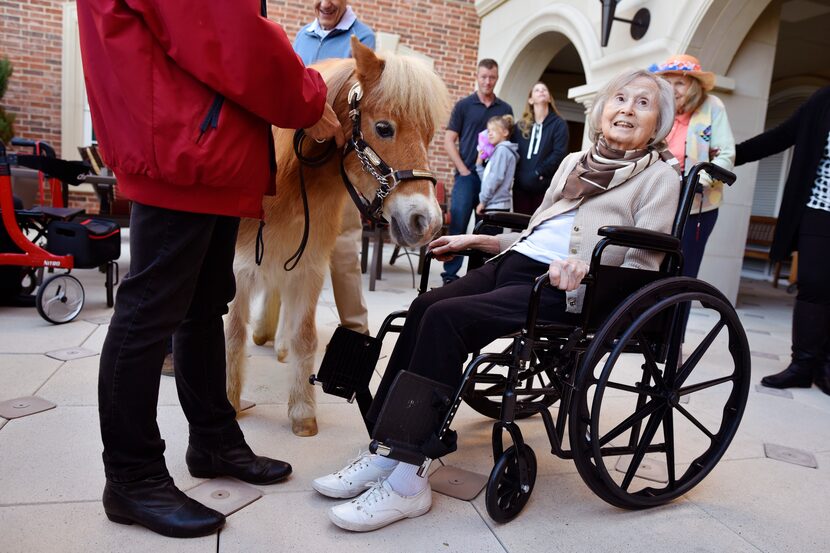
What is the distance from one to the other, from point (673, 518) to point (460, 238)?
115 centimetres

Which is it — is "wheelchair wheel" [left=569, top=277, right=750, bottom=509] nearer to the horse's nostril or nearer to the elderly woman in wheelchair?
the elderly woman in wheelchair

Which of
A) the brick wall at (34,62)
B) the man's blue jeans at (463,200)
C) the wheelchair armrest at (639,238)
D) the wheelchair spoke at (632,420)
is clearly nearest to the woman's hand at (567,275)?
the wheelchair armrest at (639,238)

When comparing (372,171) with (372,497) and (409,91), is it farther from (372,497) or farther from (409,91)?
(372,497)

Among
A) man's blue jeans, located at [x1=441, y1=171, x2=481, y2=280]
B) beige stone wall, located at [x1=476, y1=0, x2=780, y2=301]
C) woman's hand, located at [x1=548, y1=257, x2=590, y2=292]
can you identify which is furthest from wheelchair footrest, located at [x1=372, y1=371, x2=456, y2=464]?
beige stone wall, located at [x1=476, y1=0, x2=780, y2=301]

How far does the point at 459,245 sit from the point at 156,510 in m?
1.25

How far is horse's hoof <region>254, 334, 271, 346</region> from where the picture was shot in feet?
10.4

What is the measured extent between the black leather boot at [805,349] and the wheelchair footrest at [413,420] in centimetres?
260

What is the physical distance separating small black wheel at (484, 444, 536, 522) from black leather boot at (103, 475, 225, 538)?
77 centimetres

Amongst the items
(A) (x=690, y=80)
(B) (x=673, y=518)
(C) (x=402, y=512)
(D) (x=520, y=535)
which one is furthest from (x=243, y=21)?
(A) (x=690, y=80)

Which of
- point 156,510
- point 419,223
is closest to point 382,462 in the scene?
point 156,510

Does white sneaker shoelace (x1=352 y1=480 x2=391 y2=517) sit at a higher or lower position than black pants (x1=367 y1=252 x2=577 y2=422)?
lower

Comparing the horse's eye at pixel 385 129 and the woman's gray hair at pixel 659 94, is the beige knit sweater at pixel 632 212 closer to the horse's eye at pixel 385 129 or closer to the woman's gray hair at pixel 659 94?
the woman's gray hair at pixel 659 94

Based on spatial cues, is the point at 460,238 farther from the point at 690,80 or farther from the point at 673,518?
the point at 690,80

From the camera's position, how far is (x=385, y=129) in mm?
1668
